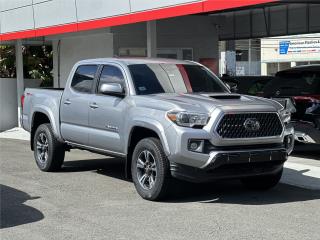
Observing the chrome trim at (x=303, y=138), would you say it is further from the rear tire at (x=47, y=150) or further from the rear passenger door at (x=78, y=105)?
the rear tire at (x=47, y=150)

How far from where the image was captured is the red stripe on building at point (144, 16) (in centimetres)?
1123

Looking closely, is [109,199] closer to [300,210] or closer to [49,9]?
[300,210]

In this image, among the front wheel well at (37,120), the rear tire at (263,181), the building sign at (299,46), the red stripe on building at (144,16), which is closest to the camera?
the rear tire at (263,181)

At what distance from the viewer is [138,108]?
27.1ft

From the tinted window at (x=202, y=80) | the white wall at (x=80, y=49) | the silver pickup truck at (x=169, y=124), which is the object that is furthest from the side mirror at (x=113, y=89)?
the white wall at (x=80, y=49)

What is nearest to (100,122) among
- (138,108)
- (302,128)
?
(138,108)

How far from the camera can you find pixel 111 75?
9242mm

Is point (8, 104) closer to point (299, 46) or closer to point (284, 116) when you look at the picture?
point (284, 116)

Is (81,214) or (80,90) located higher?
(80,90)

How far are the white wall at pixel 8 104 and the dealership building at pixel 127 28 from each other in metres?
0.03

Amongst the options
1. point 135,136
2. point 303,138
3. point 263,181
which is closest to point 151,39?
point 303,138

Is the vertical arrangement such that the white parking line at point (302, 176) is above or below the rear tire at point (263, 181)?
below

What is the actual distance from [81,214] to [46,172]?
11.3 ft

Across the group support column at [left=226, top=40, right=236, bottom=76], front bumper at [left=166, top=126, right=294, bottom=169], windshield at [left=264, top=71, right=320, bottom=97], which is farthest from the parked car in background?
support column at [left=226, top=40, right=236, bottom=76]
